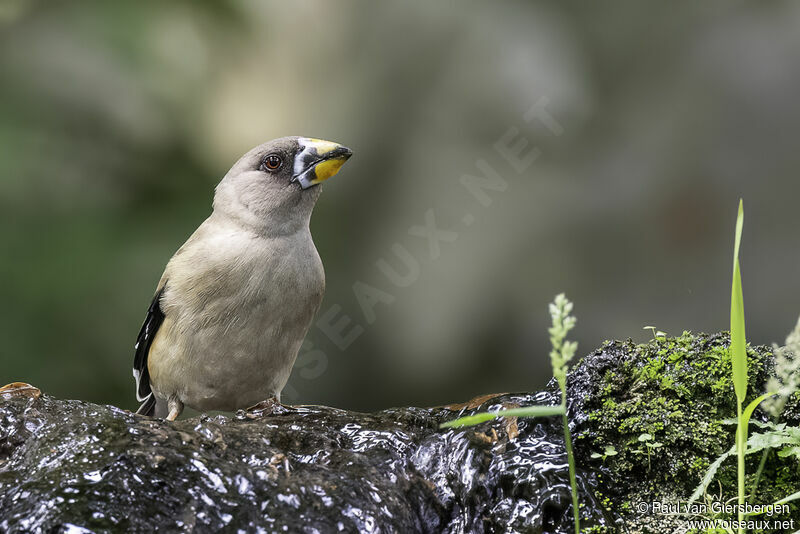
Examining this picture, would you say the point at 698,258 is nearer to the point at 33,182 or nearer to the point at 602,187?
the point at 602,187

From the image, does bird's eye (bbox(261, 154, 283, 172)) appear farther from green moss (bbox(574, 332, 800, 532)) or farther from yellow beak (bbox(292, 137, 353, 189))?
green moss (bbox(574, 332, 800, 532))

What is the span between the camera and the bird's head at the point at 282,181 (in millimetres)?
3965

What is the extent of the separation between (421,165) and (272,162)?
2693 millimetres

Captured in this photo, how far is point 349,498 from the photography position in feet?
7.56

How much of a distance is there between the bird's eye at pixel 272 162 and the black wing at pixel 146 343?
829 millimetres

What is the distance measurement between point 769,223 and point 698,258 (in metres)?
0.59

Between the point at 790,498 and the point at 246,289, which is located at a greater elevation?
the point at 246,289

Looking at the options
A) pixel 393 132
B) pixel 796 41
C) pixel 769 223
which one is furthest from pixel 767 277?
pixel 393 132

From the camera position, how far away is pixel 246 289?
3.83 meters

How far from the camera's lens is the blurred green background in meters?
5.98

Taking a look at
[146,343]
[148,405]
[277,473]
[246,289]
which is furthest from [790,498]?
[148,405]

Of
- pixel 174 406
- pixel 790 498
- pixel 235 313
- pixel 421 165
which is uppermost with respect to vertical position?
pixel 421 165

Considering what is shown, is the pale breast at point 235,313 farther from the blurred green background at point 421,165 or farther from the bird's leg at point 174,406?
the blurred green background at point 421,165

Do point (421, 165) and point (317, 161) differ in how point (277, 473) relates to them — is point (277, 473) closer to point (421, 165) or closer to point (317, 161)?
point (317, 161)
